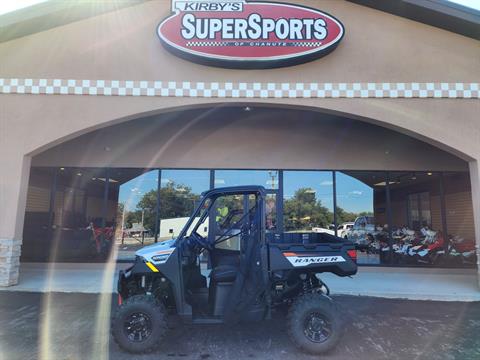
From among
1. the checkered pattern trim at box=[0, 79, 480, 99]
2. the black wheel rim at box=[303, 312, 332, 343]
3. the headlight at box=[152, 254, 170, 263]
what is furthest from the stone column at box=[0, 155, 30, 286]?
the black wheel rim at box=[303, 312, 332, 343]

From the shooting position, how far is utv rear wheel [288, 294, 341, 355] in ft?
13.0

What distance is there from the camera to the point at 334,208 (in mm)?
9680

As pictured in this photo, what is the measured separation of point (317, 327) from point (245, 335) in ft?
3.59

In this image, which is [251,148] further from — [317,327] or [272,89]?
[317,327]

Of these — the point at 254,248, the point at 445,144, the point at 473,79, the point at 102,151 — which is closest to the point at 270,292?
the point at 254,248

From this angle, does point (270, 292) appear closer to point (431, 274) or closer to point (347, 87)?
point (347, 87)

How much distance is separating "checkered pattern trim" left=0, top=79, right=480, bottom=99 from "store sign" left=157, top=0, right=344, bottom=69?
494mm

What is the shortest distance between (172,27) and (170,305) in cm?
565

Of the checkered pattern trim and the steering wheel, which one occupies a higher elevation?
the checkered pattern trim

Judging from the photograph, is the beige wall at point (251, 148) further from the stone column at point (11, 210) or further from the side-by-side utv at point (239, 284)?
the side-by-side utv at point (239, 284)

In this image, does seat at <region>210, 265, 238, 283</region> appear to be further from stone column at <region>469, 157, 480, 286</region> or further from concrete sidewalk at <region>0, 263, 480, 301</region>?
stone column at <region>469, 157, 480, 286</region>

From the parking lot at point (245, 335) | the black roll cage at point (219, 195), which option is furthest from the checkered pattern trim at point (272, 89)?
the parking lot at point (245, 335)

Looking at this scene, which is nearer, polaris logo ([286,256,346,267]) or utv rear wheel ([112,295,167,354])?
utv rear wheel ([112,295,167,354])

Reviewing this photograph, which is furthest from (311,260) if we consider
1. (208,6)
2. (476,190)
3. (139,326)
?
(208,6)
